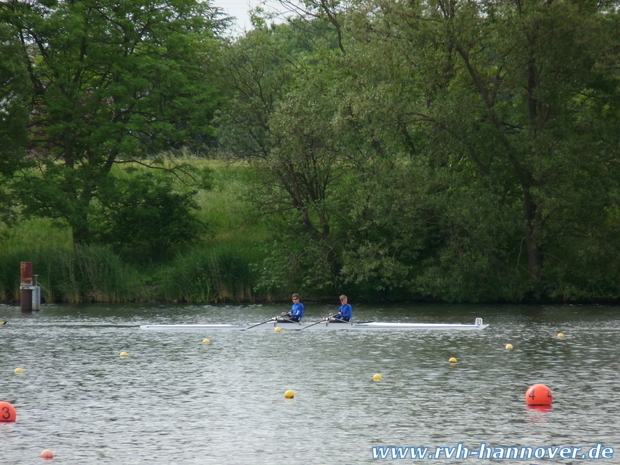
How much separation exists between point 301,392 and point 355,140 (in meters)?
20.6

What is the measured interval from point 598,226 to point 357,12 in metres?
12.7

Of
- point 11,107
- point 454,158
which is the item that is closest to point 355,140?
point 454,158

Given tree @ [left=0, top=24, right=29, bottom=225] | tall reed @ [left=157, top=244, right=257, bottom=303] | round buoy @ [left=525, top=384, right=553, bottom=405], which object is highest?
tree @ [left=0, top=24, right=29, bottom=225]

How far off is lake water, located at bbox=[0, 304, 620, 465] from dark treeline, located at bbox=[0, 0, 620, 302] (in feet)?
21.8

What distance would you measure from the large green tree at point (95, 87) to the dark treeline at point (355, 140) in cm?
10

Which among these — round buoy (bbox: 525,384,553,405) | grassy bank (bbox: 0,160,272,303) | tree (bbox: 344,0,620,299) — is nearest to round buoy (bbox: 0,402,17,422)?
round buoy (bbox: 525,384,553,405)

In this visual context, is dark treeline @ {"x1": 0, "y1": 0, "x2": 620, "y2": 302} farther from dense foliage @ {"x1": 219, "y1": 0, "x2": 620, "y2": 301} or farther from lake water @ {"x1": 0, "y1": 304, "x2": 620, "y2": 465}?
lake water @ {"x1": 0, "y1": 304, "x2": 620, "y2": 465}

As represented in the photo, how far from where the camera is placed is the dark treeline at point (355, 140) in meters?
32.6

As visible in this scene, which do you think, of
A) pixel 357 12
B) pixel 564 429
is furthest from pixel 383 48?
pixel 564 429

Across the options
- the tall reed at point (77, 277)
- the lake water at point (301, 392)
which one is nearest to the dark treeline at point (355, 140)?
the tall reed at point (77, 277)

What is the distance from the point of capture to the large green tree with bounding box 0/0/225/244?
1467 inches

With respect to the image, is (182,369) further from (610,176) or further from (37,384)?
(610,176)

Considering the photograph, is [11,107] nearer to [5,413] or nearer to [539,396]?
[5,413]

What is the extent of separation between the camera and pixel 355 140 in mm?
35250
